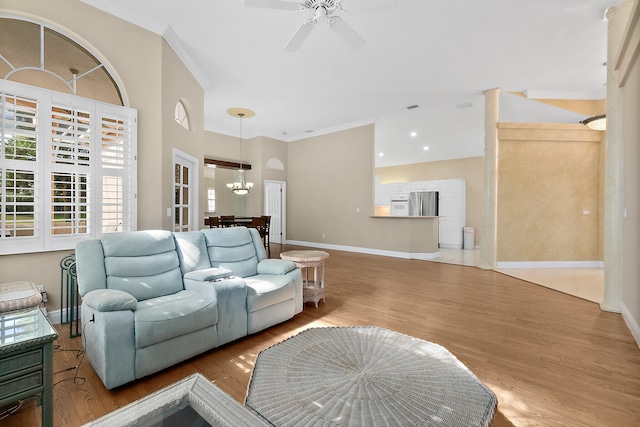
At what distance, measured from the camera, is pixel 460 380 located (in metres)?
1.25

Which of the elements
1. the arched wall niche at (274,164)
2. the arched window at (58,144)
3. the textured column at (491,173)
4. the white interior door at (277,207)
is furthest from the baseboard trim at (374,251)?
the arched window at (58,144)

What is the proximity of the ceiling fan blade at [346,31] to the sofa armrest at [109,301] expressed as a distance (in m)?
2.94

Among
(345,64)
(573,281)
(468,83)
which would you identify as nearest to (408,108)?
(468,83)

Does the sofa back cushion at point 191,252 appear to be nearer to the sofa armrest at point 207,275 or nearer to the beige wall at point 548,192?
the sofa armrest at point 207,275

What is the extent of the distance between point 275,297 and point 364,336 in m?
1.26

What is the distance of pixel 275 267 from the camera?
304cm

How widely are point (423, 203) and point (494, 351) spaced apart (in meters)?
7.61

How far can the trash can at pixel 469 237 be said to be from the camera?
8.62m

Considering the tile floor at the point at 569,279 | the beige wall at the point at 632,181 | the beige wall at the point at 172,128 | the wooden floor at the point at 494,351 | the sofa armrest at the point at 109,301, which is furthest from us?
the tile floor at the point at 569,279

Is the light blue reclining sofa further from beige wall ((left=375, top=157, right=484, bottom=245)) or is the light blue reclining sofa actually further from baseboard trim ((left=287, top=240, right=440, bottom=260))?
beige wall ((left=375, top=157, right=484, bottom=245))

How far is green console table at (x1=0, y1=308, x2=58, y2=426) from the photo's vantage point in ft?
4.14

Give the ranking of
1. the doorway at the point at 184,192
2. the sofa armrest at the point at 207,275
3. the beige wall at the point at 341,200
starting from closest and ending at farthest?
the sofa armrest at the point at 207,275, the doorway at the point at 184,192, the beige wall at the point at 341,200

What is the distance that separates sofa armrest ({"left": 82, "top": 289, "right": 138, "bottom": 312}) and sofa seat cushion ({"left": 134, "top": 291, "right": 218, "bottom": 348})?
9cm

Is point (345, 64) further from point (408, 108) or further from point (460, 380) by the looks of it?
point (460, 380)
